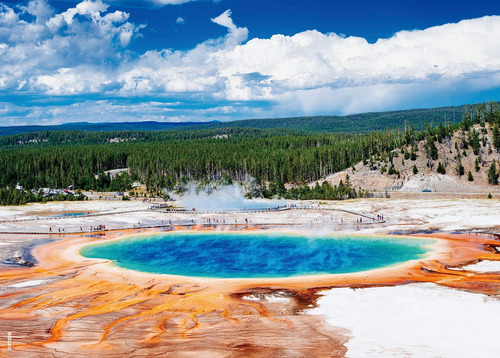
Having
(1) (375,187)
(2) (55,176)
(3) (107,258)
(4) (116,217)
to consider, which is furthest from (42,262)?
(2) (55,176)

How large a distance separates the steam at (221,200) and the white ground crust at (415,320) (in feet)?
160

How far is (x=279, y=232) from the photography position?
5881 cm

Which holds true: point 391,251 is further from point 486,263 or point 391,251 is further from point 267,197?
point 267,197

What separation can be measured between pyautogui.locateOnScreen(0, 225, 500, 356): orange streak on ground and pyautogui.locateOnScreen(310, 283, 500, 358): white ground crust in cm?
168

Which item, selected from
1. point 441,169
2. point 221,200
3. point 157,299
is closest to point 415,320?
point 157,299

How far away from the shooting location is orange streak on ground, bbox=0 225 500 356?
80.8 ft

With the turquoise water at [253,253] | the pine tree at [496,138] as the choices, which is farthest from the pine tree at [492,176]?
the turquoise water at [253,253]

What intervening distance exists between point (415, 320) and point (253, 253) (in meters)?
23.7

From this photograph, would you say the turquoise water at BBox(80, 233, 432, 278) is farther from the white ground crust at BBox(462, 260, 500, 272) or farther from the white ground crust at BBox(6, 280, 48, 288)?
the white ground crust at BBox(6, 280, 48, 288)

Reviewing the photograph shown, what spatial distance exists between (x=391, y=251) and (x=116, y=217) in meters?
42.0

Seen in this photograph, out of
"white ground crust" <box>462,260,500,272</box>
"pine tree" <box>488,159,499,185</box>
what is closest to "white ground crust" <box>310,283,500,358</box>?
"white ground crust" <box>462,260,500,272</box>

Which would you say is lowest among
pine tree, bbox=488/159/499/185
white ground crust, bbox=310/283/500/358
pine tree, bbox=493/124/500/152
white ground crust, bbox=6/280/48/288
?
white ground crust, bbox=310/283/500/358

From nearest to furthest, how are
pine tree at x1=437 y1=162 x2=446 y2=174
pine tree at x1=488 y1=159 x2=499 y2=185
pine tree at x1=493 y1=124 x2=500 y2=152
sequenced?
pine tree at x1=488 y1=159 x2=499 y2=185, pine tree at x1=437 y1=162 x2=446 y2=174, pine tree at x1=493 y1=124 x2=500 y2=152

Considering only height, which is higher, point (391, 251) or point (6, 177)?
point (6, 177)
